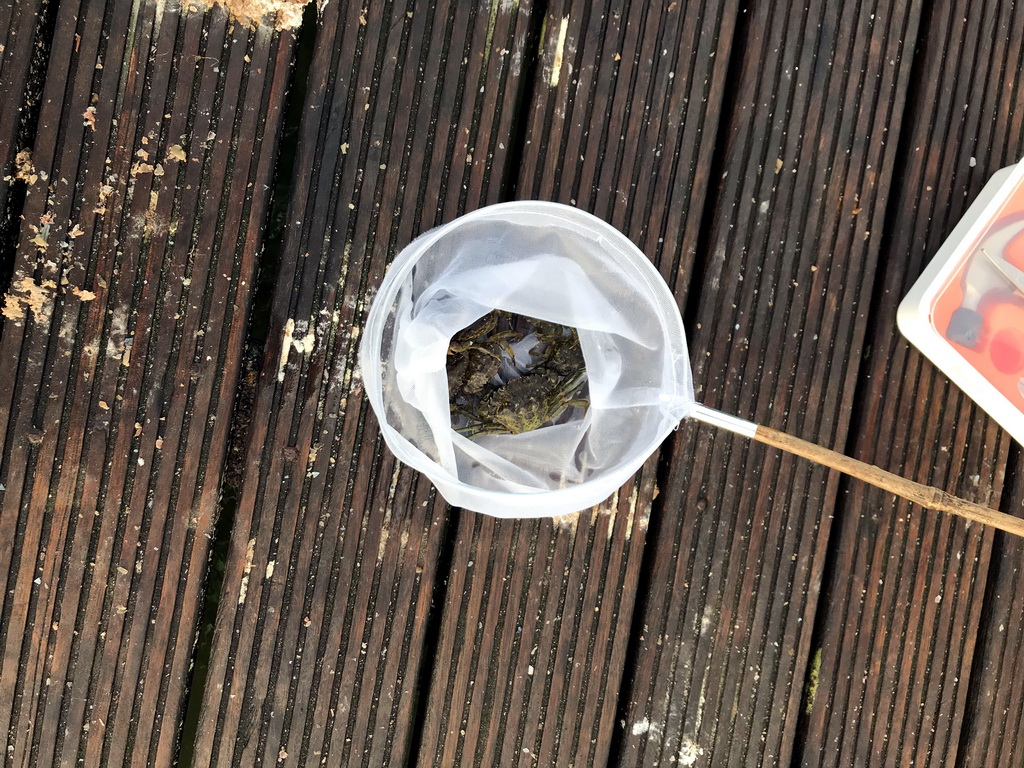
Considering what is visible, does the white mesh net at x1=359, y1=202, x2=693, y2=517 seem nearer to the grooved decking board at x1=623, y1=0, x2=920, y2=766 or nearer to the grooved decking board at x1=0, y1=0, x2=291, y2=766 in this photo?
the grooved decking board at x1=623, y1=0, x2=920, y2=766

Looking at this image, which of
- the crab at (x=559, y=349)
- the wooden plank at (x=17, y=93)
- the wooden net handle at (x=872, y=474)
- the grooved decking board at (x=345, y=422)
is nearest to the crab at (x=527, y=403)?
the crab at (x=559, y=349)

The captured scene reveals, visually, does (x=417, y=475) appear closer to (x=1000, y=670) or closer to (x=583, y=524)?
(x=583, y=524)

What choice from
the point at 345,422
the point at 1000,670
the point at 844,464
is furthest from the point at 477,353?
the point at 1000,670

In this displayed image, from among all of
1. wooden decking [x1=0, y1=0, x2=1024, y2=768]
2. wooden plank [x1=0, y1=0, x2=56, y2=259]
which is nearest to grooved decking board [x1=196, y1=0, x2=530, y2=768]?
wooden decking [x1=0, y1=0, x2=1024, y2=768]

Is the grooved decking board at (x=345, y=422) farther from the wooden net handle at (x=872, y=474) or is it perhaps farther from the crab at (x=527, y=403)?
the wooden net handle at (x=872, y=474)

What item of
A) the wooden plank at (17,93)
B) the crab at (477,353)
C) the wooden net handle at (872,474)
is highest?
the wooden plank at (17,93)

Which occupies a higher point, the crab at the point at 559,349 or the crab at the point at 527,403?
the crab at the point at 559,349
